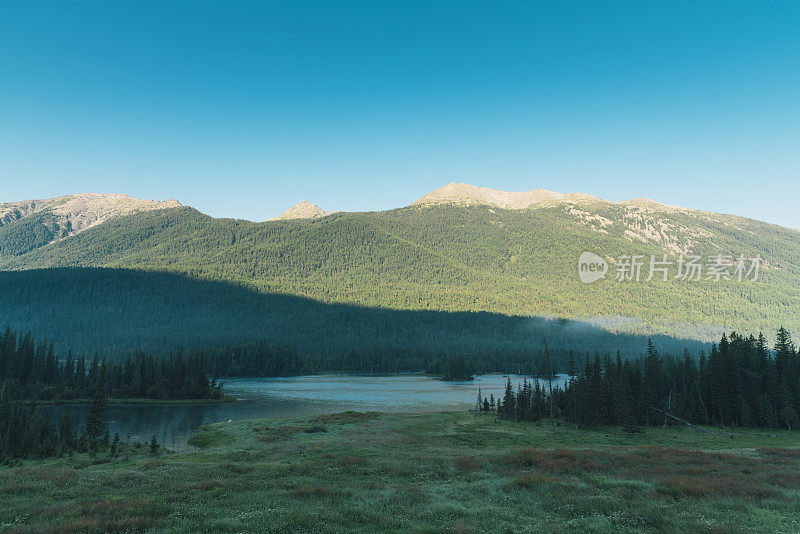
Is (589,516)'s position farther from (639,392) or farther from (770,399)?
(770,399)

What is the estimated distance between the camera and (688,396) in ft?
285

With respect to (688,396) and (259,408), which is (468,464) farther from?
(259,408)

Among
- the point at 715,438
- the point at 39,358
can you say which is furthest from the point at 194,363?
the point at 715,438

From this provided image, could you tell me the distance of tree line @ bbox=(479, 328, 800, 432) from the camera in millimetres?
77562

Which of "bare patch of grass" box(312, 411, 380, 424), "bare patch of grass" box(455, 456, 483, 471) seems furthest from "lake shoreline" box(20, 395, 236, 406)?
"bare patch of grass" box(455, 456, 483, 471)

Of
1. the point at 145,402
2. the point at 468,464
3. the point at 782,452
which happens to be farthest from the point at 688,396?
the point at 145,402

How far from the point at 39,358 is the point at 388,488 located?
538 feet

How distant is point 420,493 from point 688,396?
8557cm

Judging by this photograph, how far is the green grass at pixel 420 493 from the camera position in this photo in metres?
19.6

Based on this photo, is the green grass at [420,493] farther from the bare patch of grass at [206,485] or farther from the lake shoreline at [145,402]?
the lake shoreline at [145,402]

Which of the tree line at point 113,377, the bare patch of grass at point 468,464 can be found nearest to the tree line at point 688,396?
the bare patch of grass at point 468,464

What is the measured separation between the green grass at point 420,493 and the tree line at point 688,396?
36287mm

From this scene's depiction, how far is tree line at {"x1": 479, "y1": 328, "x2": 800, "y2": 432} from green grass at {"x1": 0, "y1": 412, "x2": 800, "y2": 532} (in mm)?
36287

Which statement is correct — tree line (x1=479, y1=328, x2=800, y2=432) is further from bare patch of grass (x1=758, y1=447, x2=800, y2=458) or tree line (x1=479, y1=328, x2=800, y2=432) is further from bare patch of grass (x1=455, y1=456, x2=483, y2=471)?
bare patch of grass (x1=455, y1=456, x2=483, y2=471)
